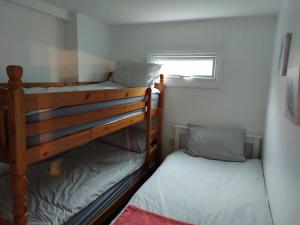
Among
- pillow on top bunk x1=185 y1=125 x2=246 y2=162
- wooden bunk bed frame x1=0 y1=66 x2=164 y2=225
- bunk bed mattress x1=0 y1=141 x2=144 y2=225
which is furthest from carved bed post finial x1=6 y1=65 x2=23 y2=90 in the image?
pillow on top bunk x1=185 y1=125 x2=246 y2=162

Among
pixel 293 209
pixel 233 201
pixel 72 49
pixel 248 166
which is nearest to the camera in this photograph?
pixel 293 209

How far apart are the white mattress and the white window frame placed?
36.5 inches

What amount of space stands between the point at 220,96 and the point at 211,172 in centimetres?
93

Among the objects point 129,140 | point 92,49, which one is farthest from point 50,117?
point 92,49

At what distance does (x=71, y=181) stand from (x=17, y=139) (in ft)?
3.06

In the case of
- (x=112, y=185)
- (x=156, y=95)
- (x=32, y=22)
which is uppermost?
(x=32, y=22)

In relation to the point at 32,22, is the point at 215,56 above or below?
below

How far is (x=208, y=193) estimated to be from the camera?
1.81 m

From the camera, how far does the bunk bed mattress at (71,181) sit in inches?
56.6

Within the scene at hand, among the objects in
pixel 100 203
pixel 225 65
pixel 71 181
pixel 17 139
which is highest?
pixel 225 65

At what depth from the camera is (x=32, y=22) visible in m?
2.14

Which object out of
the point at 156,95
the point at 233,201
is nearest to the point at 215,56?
the point at 156,95

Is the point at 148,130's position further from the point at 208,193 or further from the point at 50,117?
the point at 50,117

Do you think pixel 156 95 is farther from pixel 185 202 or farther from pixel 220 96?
pixel 185 202
